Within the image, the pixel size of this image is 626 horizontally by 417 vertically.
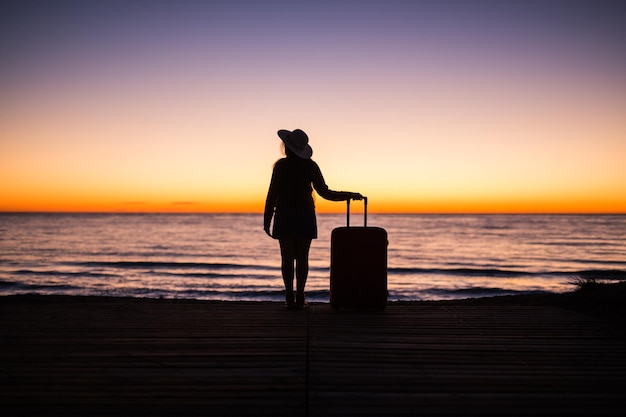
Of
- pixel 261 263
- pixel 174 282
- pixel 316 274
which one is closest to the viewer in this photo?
pixel 174 282

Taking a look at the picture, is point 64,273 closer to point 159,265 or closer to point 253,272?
point 159,265

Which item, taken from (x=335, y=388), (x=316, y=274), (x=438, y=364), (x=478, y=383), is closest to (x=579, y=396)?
(x=478, y=383)

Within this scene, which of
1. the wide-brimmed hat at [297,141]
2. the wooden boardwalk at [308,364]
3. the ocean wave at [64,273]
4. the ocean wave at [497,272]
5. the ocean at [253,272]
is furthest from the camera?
the ocean wave at [497,272]

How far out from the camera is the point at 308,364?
3133mm

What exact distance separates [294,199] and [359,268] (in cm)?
102

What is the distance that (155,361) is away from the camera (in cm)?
323

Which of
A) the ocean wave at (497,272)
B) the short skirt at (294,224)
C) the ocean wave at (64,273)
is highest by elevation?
the short skirt at (294,224)

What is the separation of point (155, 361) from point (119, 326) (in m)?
1.26

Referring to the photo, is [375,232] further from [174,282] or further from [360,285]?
[174,282]

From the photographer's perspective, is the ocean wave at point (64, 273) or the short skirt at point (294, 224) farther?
the ocean wave at point (64, 273)

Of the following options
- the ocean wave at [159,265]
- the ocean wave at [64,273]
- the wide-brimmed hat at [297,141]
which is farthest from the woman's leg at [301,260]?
the ocean wave at [159,265]

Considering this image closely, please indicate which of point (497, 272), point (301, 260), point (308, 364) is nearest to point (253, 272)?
point (497, 272)

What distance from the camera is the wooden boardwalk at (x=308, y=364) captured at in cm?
248

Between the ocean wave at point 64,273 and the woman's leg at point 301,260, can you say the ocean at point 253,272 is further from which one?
the woman's leg at point 301,260
